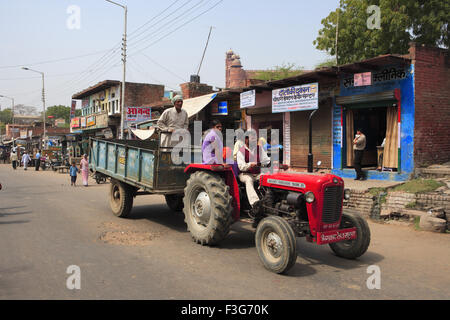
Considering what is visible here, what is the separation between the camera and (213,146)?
254 inches

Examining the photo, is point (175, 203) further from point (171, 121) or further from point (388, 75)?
point (388, 75)

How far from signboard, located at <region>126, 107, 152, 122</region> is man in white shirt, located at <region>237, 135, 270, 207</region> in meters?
19.2

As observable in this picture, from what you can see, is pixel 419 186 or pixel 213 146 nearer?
pixel 213 146

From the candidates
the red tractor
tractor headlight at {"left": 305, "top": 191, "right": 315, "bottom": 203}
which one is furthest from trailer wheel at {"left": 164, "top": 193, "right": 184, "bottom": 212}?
tractor headlight at {"left": 305, "top": 191, "right": 315, "bottom": 203}

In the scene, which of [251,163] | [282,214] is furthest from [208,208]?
[282,214]

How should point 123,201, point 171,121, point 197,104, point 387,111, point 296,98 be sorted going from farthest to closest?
point 197,104, point 296,98, point 387,111, point 123,201, point 171,121

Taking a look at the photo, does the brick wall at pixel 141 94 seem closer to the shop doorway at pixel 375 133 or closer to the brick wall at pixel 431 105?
the shop doorway at pixel 375 133

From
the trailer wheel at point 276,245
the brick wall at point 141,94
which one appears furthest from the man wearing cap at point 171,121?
the brick wall at point 141,94

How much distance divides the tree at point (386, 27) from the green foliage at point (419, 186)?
9753 mm

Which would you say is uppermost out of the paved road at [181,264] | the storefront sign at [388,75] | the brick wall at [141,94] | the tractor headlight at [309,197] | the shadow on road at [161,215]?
the brick wall at [141,94]

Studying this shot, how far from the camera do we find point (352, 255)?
5562 millimetres

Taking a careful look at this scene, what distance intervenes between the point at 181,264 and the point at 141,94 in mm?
28901

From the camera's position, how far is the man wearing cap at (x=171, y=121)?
8047mm

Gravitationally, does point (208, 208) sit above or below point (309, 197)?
below
